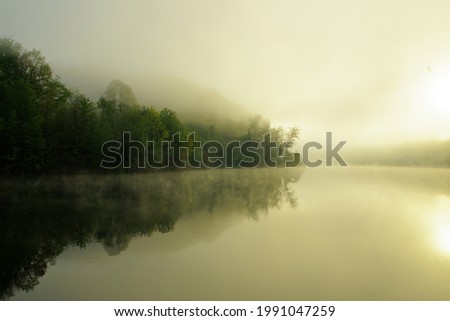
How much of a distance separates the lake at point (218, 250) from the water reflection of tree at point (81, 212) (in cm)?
5

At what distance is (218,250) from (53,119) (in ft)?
76.6

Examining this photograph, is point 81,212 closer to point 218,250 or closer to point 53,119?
point 218,250

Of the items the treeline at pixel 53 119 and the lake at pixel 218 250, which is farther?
the treeline at pixel 53 119

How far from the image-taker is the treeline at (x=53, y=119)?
2453 cm

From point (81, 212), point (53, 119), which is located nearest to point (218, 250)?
point (81, 212)

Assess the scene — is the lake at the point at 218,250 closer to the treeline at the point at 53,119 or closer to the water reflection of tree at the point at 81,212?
the water reflection of tree at the point at 81,212

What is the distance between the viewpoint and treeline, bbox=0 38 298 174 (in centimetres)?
2453

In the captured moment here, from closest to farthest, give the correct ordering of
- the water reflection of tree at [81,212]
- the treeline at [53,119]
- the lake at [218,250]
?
the lake at [218,250], the water reflection of tree at [81,212], the treeline at [53,119]

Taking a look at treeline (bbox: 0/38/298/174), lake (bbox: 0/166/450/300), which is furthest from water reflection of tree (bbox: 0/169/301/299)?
treeline (bbox: 0/38/298/174)

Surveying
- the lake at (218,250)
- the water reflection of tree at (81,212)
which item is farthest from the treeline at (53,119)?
the lake at (218,250)

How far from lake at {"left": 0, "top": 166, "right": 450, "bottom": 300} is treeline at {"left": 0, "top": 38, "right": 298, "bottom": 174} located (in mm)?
7776

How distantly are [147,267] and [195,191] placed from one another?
549 inches
